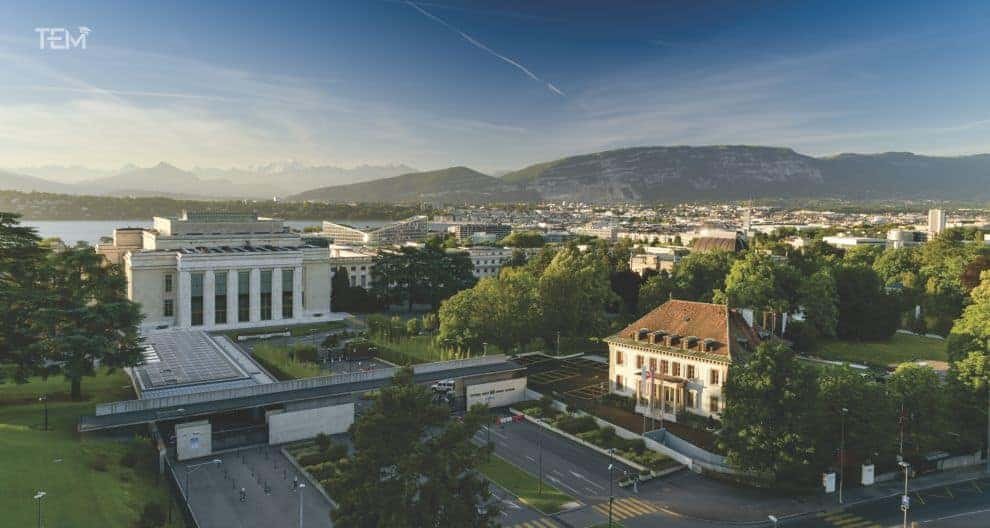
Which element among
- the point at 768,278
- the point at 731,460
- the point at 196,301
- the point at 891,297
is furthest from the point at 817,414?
the point at 196,301

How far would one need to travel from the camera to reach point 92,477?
105ft

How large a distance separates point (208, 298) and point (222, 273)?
3.32m

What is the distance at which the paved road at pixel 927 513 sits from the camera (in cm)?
3169

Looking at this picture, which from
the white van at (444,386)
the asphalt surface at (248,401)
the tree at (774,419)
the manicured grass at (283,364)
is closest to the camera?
the tree at (774,419)

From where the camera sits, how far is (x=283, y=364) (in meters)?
58.4

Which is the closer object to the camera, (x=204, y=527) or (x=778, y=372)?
(x=204, y=527)

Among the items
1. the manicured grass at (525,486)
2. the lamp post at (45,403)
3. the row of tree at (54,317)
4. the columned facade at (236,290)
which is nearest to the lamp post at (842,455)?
the manicured grass at (525,486)

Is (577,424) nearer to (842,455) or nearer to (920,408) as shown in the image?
(842,455)

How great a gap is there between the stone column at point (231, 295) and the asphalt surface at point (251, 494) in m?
43.6

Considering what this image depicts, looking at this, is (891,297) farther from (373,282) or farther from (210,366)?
(210,366)

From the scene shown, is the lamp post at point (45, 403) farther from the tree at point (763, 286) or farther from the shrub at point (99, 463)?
the tree at point (763, 286)

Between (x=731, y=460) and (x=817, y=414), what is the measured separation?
4987 mm

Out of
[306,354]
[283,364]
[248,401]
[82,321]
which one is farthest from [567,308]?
[82,321]

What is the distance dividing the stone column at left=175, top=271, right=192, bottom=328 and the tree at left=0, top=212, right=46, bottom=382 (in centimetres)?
3015
